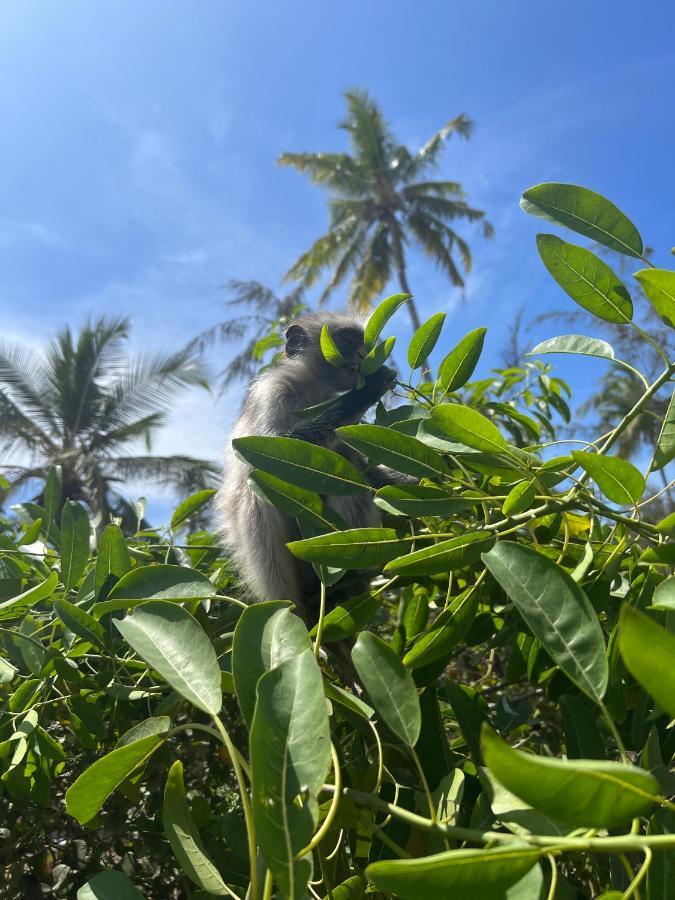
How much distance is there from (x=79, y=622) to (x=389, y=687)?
1.88 feet

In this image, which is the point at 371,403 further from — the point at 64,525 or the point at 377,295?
the point at 377,295

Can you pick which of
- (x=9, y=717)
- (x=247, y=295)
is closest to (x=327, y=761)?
(x=9, y=717)

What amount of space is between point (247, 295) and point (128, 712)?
17.6m

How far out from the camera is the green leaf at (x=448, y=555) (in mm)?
729

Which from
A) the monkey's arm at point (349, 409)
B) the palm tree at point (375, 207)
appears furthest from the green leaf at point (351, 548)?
the palm tree at point (375, 207)

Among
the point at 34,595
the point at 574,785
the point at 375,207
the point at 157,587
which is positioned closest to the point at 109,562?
the point at 34,595

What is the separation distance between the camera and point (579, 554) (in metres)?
1.07

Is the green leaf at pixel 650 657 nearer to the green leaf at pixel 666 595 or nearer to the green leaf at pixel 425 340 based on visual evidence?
the green leaf at pixel 666 595

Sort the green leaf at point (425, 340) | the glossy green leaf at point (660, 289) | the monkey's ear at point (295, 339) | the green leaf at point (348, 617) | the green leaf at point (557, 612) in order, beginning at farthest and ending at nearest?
the monkey's ear at point (295, 339) → the green leaf at point (425, 340) → the green leaf at point (348, 617) → the glossy green leaf at point (660, 289) → the green leaf at point (557, 612)

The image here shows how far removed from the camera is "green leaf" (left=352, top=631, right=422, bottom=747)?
616 mm

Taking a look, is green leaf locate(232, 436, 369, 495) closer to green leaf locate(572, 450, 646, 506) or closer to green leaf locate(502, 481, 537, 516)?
green leaf locate(502, 481, 537, 516)

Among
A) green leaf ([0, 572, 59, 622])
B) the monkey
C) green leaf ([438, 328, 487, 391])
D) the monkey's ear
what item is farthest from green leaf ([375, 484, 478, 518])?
the monkey's ear

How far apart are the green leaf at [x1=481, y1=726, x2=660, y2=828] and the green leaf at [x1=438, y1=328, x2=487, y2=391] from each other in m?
0.69

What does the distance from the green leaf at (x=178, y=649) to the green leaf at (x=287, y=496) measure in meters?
0.20
